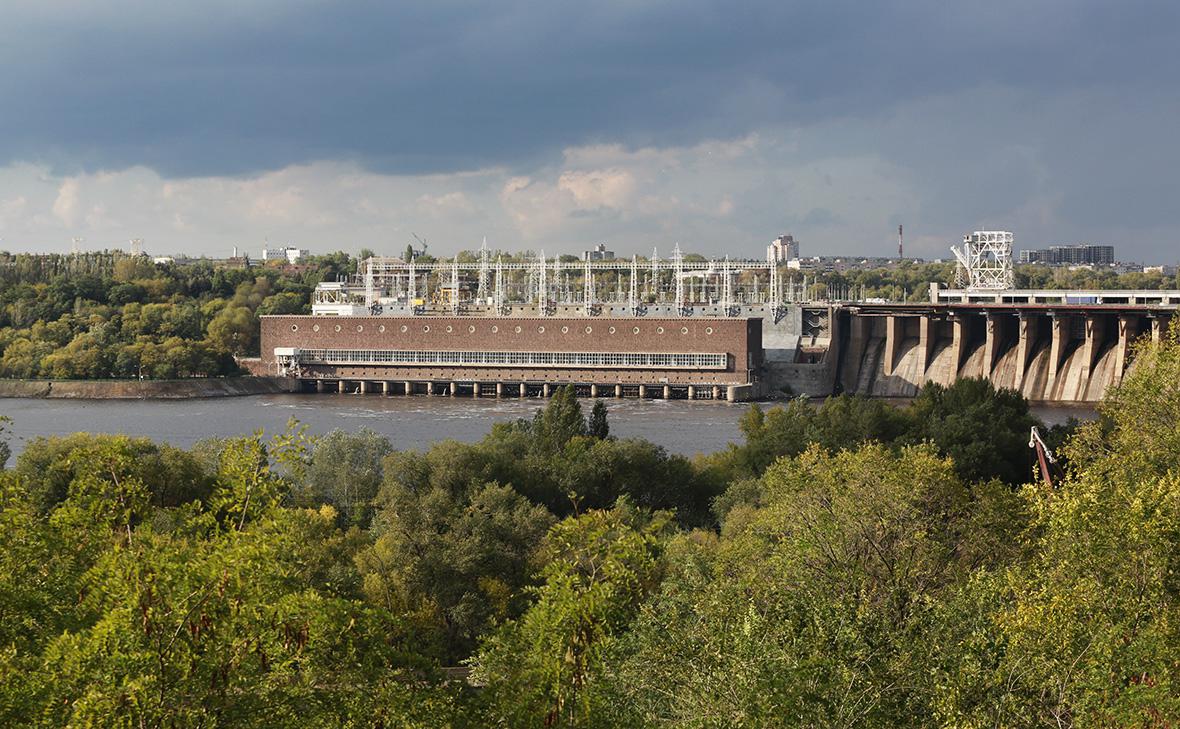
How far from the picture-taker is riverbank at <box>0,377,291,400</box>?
50500 millimetres

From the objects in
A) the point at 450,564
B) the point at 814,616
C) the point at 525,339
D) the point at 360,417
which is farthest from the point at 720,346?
the point at 814,616

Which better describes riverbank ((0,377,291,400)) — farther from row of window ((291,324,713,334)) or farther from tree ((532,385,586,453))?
tree ((532,385,586,453))

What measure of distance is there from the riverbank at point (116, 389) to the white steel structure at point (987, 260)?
105 feet

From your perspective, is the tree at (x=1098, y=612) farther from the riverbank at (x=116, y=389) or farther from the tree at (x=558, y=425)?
the riverbank at (x=116, y=389)

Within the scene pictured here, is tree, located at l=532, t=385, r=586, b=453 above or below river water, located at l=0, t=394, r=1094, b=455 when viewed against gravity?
above

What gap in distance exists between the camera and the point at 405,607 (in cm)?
1353

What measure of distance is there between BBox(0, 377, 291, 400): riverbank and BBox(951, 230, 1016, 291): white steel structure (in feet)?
105

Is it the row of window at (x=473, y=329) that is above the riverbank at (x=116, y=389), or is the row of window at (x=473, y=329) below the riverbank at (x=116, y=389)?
above

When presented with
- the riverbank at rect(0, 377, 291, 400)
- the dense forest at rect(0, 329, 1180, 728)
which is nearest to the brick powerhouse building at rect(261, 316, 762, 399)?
the riverbank at rect(0, 377, 291, 400)

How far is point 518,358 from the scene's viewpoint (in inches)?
2153

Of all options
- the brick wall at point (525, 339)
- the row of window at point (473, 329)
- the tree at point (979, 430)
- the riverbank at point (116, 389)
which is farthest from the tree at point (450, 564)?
the riverbank at point (116, 389)

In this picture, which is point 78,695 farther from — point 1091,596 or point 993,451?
point 993,451

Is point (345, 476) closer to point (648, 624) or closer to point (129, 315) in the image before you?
point (648, 624)

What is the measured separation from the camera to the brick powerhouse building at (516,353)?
2036 inches
